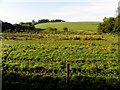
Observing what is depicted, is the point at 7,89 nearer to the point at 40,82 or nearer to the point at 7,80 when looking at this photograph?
the point at 7,80

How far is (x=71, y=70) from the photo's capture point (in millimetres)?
11133

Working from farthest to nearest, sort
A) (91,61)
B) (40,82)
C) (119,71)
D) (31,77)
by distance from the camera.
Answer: (91,61), (119,71), (31,77), (40,82)

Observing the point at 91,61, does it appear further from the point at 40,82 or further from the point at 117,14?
the point at 117,14

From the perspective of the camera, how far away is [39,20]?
18650 centimetres

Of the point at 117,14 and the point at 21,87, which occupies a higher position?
the point at 117,14

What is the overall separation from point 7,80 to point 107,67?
824 cm

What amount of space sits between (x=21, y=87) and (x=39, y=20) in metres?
184

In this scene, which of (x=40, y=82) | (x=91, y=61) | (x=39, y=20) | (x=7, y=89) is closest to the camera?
(x=7, y=89)

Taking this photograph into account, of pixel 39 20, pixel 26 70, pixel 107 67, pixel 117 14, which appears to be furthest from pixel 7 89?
pixel 39 20

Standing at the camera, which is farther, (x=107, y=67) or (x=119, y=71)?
(x=107, y=67)

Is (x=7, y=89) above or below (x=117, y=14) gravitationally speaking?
below

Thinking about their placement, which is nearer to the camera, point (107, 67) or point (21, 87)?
point (21, 87)

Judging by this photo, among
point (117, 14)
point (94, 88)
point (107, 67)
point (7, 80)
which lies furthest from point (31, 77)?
point (117, 14)

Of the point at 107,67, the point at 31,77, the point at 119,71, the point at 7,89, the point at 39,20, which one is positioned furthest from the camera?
the point at 39,20
